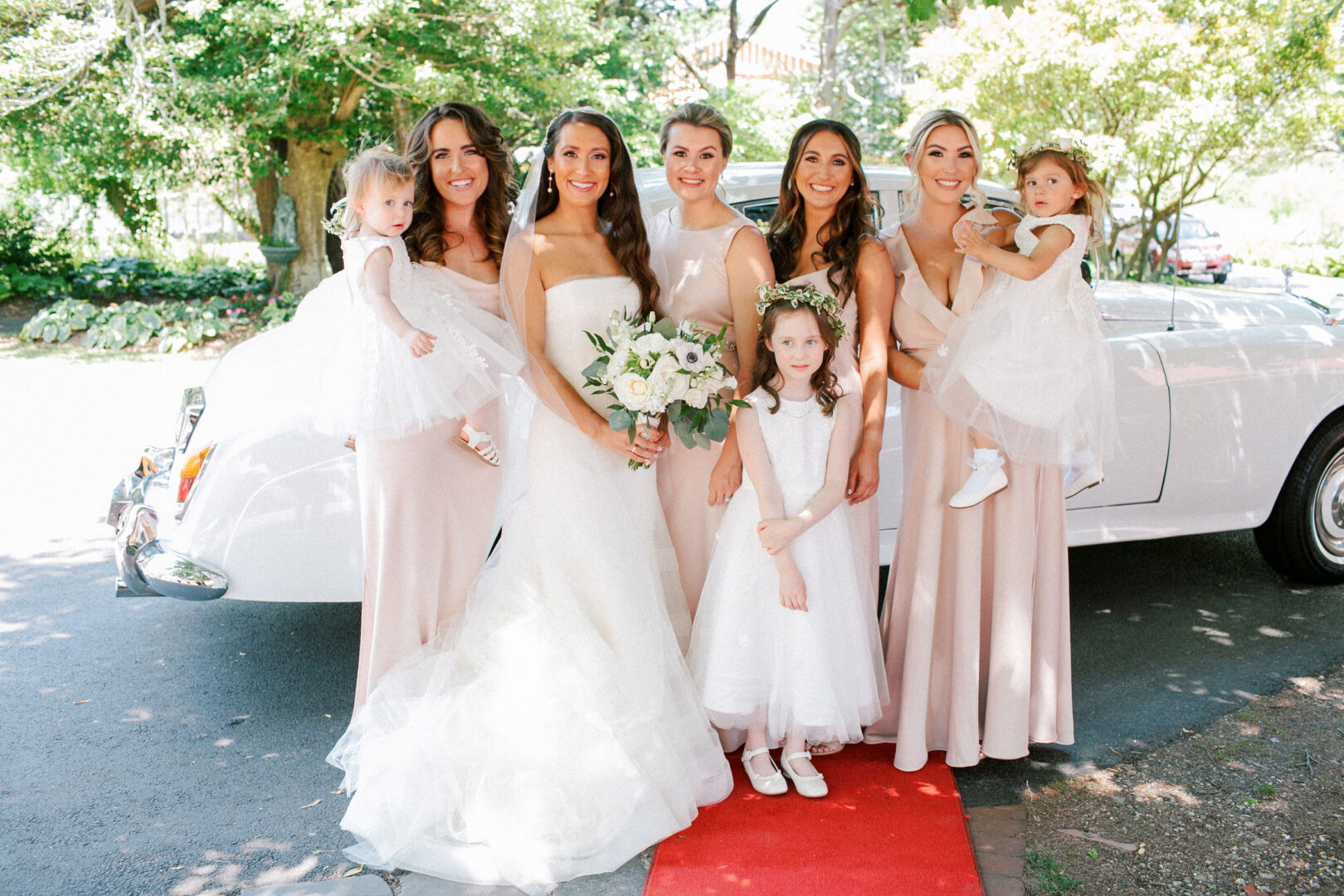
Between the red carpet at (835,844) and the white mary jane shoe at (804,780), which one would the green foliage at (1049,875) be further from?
the white mary jane shoe at (804,780)

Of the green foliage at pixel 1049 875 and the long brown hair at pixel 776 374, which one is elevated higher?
the long brown hair at pixel 776 374

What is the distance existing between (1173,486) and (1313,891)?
2.12 meters

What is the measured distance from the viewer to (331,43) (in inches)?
455

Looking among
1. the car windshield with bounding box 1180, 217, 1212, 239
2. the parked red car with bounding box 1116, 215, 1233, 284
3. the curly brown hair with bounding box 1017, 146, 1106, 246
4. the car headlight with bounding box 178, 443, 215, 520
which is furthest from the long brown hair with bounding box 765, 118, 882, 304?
the car windshield with bounding box 1180, 217, 1212, 239

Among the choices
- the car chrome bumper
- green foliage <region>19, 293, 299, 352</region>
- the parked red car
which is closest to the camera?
the car chrome bumper

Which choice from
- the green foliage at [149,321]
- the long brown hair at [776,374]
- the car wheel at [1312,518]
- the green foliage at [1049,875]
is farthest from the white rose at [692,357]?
the green foliage at [149,321]

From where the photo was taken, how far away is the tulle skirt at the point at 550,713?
311 centimetres

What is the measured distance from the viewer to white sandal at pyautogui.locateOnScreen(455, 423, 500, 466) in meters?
3.55

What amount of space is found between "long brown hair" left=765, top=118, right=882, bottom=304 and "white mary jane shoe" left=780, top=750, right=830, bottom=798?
1.54m

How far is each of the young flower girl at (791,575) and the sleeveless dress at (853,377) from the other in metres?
0.08

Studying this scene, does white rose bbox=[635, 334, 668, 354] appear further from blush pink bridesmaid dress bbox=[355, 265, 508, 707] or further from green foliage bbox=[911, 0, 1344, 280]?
green foliage bbox=[911, 0, 1344, 280]

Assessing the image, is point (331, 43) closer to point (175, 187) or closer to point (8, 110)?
point (8, 110)

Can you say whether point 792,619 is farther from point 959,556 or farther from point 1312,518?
point 1312,518

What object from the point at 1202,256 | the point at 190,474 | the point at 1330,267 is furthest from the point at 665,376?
the point at 1330,267
